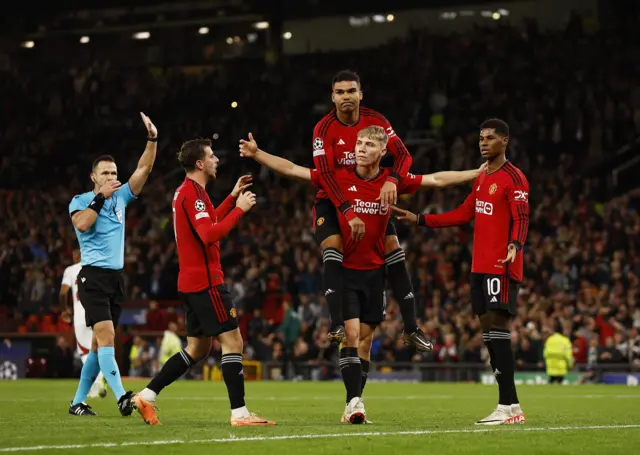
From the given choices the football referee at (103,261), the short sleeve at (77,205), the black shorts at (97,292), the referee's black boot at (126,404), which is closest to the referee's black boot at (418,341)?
the referee's black boot at (126,404)

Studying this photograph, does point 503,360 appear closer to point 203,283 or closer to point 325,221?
point 325,221

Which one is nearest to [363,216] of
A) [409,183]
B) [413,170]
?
[409,183]

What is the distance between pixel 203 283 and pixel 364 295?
1532 mm

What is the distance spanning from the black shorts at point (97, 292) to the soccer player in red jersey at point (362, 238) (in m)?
2.48

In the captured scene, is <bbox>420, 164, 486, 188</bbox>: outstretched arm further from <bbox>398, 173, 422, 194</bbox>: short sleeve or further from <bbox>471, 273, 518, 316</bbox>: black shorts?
<bbox>471, 273, 518, 316</bbox>: black shorts

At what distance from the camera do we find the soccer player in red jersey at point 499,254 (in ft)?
36.6

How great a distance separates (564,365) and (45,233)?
16974 mm

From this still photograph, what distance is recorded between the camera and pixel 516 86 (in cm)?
3428

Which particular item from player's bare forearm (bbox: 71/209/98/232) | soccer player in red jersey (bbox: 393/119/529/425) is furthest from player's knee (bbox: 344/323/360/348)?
player's bare forearm (bbox: 71/209/98/232)

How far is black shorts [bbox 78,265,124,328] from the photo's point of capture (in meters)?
12.8

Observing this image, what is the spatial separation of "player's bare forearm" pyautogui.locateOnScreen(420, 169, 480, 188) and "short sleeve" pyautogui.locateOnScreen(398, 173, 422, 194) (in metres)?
0.05

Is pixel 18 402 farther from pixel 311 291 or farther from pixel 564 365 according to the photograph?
pixel 311 291

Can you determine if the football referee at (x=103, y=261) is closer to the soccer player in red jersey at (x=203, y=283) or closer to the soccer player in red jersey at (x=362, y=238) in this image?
the soccer player in red jersey at (x=203, y=283)

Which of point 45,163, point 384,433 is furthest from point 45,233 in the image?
point 384,433
